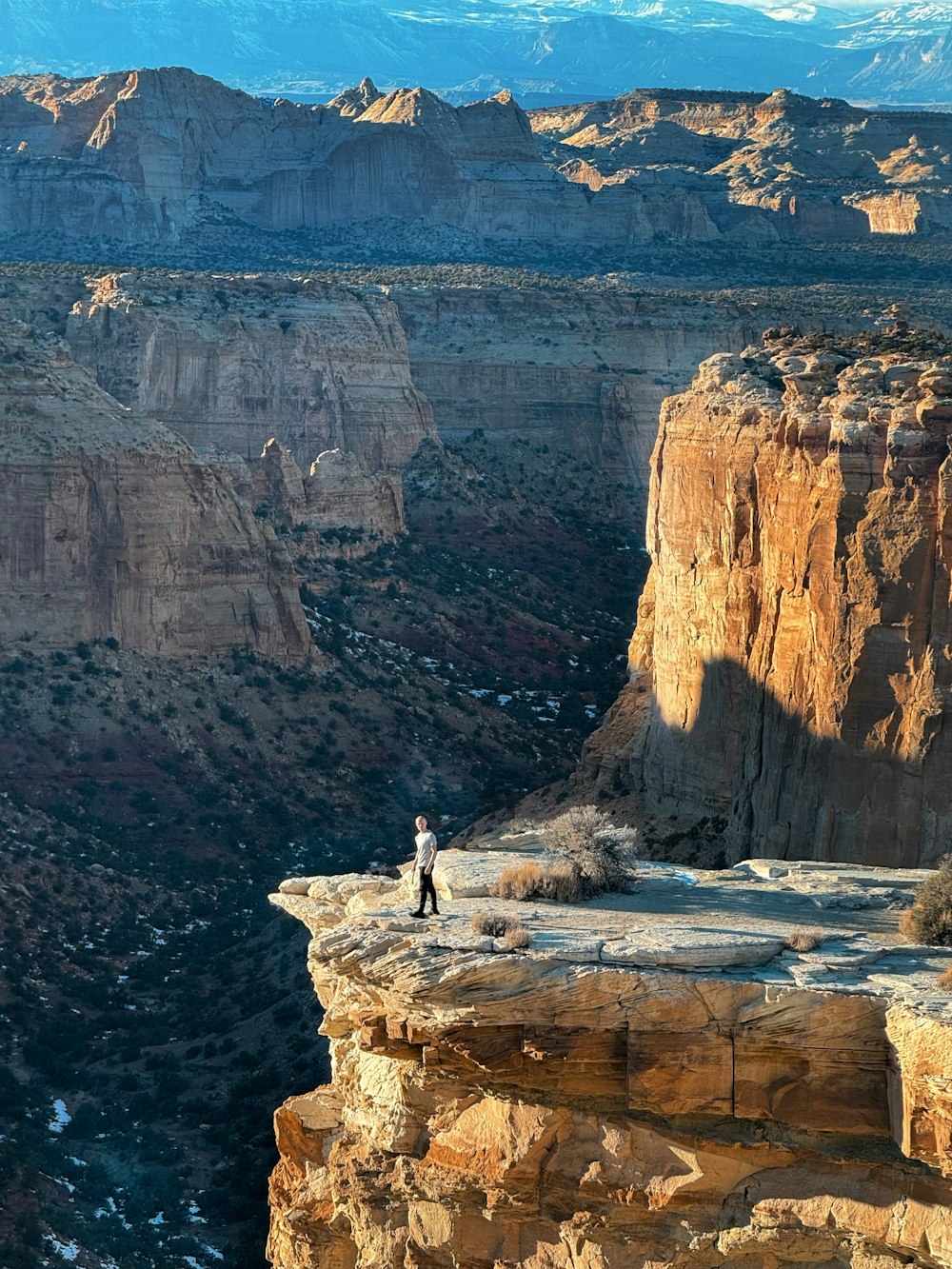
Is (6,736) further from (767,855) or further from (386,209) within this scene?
(386,209)

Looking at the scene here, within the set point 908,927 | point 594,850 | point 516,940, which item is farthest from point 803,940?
point 594,850

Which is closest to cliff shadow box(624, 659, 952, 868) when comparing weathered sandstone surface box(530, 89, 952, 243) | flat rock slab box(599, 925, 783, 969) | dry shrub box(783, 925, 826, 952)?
dry shrub box(783, 925, 826, 952)

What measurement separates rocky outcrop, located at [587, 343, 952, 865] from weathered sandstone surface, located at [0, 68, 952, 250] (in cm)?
9354

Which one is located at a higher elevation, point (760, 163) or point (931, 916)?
point (760, 163)

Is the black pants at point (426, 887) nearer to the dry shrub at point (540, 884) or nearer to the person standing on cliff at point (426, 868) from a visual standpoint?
the person standing on cliff at point (426, 868)

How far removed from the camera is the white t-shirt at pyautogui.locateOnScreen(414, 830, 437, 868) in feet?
73.2

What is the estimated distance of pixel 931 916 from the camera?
2223cm

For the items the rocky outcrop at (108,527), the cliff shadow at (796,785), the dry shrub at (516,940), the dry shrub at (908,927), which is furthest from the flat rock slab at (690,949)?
the rocky outcrop at (108,527)

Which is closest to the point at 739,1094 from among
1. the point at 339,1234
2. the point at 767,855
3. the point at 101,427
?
the point at 339,1234

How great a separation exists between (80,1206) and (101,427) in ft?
96.0

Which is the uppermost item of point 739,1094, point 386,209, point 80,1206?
point 386,209

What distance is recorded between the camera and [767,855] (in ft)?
127

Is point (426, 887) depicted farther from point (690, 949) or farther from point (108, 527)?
point (108, 527)

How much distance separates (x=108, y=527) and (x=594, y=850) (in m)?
40.8
